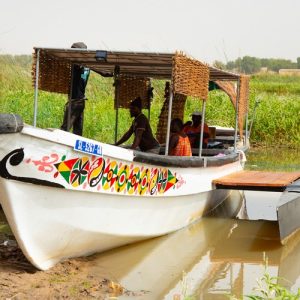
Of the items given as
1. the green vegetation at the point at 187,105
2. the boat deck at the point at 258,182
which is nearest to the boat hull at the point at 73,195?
the boat deck at the point at 258,182

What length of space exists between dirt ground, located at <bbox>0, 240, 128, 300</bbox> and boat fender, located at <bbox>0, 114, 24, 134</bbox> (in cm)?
126

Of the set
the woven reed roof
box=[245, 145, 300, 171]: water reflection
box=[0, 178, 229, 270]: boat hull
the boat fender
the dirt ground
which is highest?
the woven reed roof

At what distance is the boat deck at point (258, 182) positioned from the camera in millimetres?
7508

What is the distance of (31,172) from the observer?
465 cm

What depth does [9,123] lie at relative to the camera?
4297mm

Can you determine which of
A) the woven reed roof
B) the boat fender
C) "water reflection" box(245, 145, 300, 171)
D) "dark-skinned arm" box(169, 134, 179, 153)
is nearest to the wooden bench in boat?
"dark-skinned arm" box(169, 134, 179, 153)

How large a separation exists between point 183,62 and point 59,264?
241 cm

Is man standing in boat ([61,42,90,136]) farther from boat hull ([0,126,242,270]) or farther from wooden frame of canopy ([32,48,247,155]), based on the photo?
boat hull ([0,126,242,270])

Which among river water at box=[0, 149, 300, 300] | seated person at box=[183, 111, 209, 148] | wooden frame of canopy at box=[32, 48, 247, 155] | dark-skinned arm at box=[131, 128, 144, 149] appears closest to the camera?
river water at box=[0, 149, 300, 300]

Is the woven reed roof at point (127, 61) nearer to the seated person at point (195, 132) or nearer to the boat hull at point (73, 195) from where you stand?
the seated person at point (195, 132)

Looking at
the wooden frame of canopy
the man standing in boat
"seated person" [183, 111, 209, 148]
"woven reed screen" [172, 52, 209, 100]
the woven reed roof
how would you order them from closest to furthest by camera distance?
1. "woven reed screen" [172, 52, 209, 100]
2. the wooden frame of canopy
3. the woven reed roof
4. the man standing in boat
5. "seated person" [183, 111, 209, 148]

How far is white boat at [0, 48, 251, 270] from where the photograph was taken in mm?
4609

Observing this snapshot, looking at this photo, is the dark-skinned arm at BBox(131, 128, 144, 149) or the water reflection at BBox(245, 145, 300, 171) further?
the water reflection at BBox(245, 145, 300, 171)

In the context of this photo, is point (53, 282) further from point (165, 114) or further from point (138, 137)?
point (165, 114)
